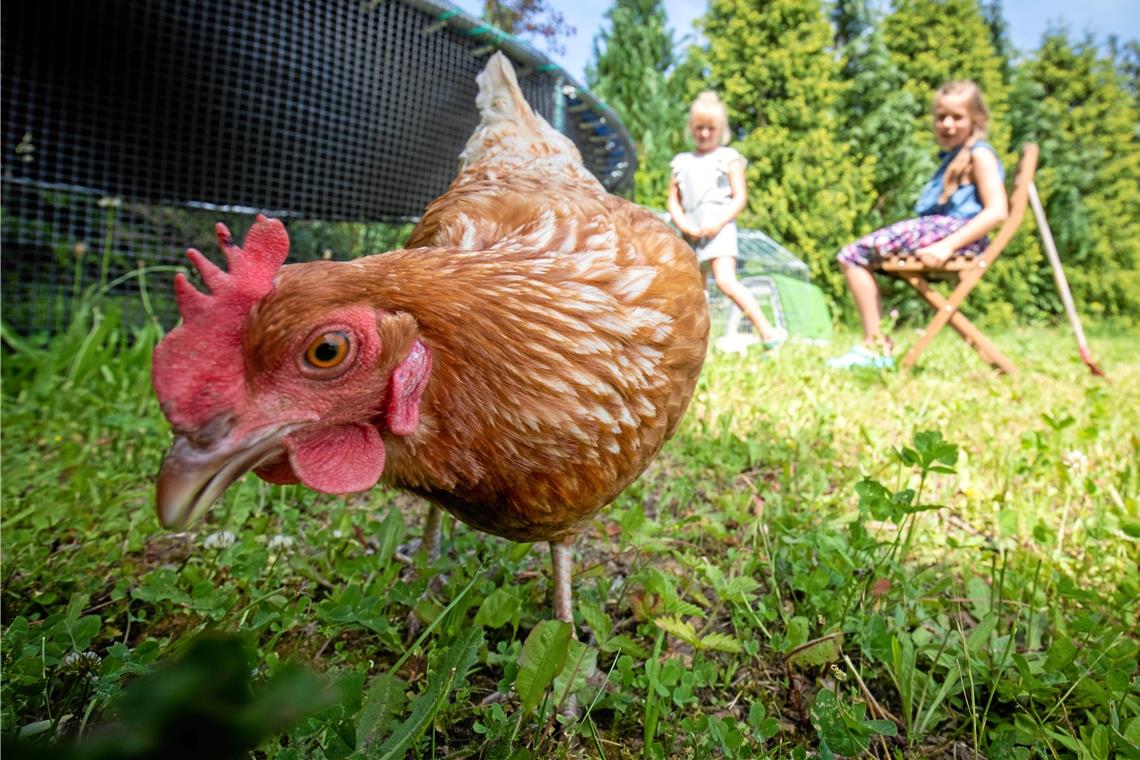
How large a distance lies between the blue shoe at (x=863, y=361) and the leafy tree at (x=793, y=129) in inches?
205

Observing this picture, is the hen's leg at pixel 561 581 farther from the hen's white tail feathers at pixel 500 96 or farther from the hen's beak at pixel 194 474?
the hen's white tail feathers at pixel 500 96

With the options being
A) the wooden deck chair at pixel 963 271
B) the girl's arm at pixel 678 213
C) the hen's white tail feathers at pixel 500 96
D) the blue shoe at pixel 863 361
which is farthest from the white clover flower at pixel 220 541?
the wooden deck chair at pixel 963 271

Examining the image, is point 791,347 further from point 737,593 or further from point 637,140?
point 637,140

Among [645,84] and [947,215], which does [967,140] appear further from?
[645,84]

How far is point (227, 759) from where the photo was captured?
0.75 ft

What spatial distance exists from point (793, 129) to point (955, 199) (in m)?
5.81

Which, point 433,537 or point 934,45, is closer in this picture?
point 433,537

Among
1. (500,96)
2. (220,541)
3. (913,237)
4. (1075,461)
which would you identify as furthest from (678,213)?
(220,541)

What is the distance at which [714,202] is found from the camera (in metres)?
4.66

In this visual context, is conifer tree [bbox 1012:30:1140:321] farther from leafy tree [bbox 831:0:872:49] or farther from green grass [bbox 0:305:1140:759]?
green grass [bbox 0:305:1140:759]

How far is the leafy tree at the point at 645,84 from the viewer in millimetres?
9062

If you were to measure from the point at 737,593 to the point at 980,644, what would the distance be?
48cm

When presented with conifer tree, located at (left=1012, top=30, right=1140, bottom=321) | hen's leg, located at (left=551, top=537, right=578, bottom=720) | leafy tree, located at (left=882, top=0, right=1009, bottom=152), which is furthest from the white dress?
conifer tree, located at (left=1012, top=30, right=1140, bottom=321)

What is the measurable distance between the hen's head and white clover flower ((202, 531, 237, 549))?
854 millimetres
